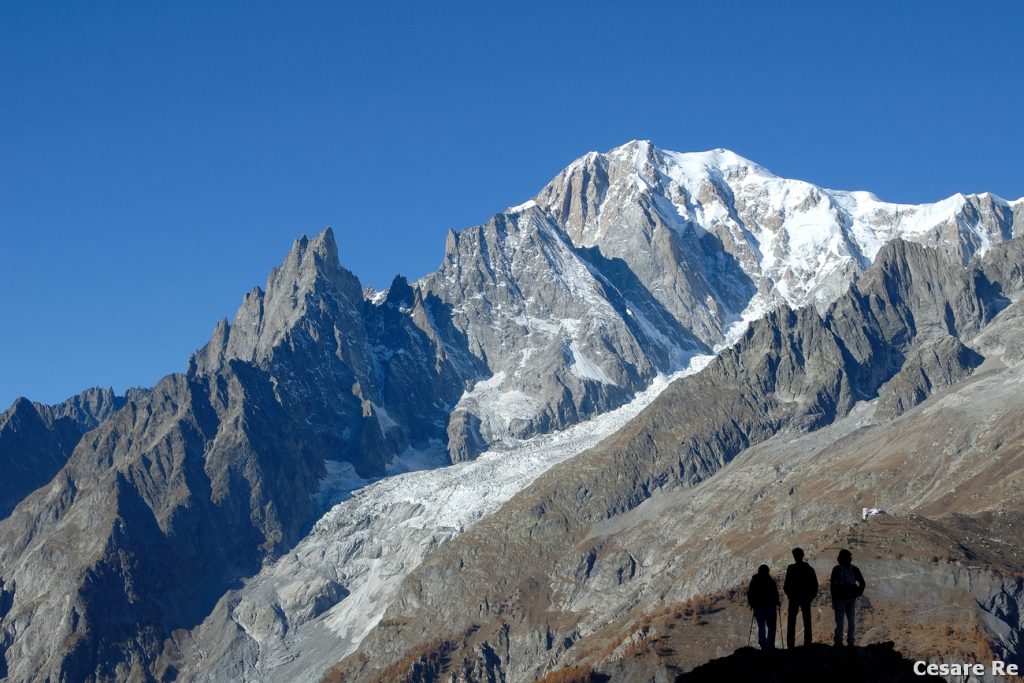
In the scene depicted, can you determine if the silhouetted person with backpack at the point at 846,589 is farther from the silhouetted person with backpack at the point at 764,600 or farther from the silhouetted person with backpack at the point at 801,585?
the silhouetted person with backpack at the point at 764,600

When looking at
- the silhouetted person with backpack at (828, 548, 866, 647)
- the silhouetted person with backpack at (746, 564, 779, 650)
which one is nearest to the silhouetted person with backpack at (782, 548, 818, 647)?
the silhouetted person with backpack at (828, 548, 866, 647)

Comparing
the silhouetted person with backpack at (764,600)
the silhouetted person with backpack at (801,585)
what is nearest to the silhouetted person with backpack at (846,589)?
the silhouetted person with backpack at (801,585)

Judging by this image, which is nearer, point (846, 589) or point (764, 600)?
point (846, 589)

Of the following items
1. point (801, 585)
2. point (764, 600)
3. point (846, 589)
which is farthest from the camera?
point (764, 600)

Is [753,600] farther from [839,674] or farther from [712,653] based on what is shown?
[712,653]

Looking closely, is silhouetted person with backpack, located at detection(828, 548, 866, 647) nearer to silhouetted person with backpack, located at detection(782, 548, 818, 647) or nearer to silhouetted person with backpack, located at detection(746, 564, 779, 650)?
silhouetted person with backpack, located at detection(782, 548, 818, 647)

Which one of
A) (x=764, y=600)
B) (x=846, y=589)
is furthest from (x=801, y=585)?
(x=764, y=600)

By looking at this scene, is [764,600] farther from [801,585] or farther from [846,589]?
[846,589]

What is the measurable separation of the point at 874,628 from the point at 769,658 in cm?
10410

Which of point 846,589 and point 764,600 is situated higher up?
point 764,600

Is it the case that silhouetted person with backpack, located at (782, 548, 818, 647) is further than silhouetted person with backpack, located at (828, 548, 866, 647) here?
Yes

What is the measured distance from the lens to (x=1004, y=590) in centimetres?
19275

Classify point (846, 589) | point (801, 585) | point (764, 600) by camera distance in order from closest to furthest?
point (846, 589)
point (801, 585)
point (764, 600)

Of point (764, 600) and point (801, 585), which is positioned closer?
point (801, 585)
